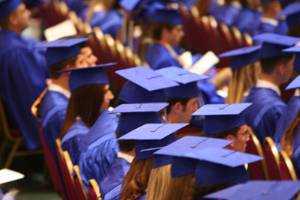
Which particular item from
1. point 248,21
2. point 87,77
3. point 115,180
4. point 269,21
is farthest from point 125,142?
point 248,21

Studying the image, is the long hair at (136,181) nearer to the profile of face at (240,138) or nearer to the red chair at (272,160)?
the profile of face at (240,138)

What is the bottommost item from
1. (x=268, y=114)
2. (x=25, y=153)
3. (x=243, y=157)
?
(x=25, y=153)

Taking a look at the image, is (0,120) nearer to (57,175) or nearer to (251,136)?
(57,175)

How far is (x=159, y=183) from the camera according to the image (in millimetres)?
3924

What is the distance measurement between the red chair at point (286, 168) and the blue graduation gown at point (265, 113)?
0.93 meters

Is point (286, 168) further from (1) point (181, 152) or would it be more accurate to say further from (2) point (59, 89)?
(2) point (59, 89)

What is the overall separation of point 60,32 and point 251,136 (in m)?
2.60

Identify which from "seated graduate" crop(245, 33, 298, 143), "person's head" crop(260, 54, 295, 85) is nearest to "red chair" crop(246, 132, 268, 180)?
"seated graduate" crop(245, 33, 298, 143)

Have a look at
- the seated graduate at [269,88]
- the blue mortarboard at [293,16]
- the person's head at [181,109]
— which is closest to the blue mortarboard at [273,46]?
the seated graduate at [269,88]

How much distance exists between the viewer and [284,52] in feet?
19.2

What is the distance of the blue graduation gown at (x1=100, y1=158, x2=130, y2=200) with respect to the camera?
4.46 meters

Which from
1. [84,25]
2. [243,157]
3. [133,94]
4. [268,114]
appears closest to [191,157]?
[243,157]

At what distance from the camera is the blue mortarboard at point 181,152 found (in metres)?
3.82

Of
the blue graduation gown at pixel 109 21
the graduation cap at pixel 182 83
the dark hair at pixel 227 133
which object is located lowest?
the blue graduation gown at pixel 109 21
